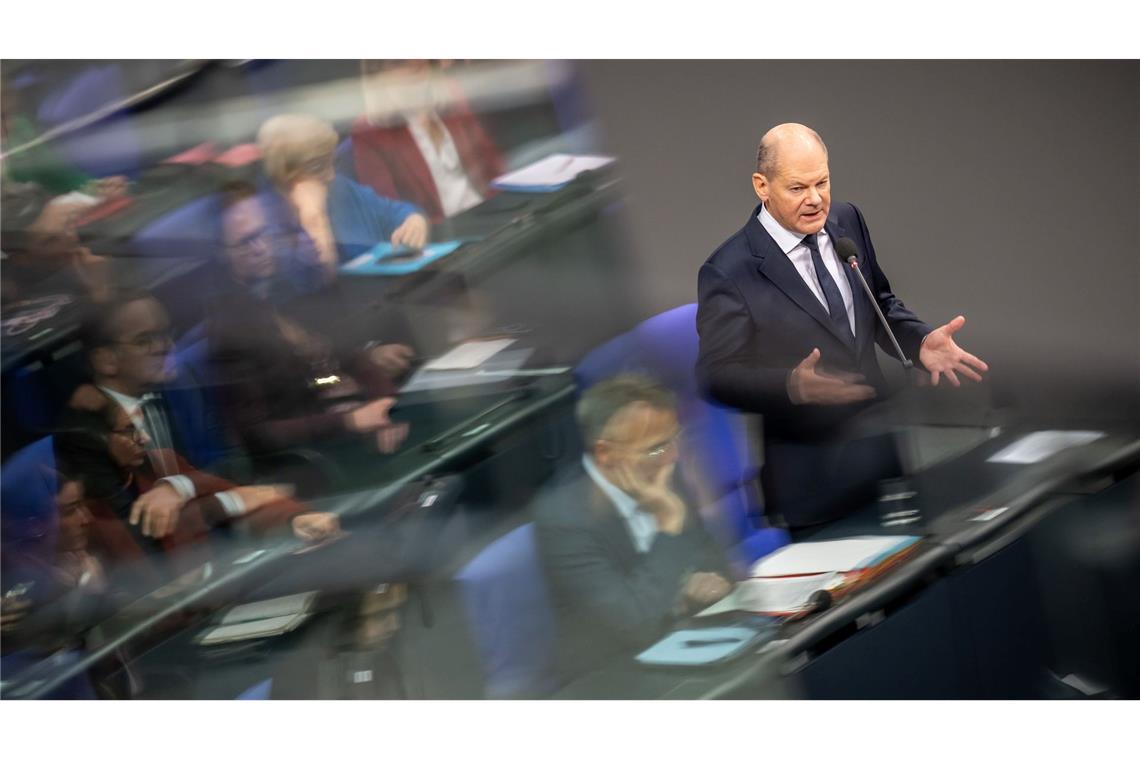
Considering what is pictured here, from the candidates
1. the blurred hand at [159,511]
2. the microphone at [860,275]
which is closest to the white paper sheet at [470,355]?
the blurred hand at [159,511]

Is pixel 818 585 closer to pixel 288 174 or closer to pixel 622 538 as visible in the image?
pixel 622 538

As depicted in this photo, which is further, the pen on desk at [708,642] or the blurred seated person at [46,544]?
the blurred seated person at [46,544]

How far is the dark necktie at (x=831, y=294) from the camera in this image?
3.21 m

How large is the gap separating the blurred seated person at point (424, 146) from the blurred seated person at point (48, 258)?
2.32ft

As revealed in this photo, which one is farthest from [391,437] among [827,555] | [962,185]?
[962,185]

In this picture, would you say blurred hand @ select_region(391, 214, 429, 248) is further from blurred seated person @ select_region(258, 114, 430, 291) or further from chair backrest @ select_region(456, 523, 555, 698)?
chair backrest @ select_region(456, 523, 555, 698)

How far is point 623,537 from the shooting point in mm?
3242

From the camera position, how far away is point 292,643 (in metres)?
3.26

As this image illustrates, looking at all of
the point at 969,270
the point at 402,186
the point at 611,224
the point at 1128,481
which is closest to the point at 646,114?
the point at 611,224

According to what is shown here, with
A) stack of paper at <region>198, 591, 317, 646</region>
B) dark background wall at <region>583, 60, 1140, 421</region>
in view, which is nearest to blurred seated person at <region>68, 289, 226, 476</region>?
stack of paper at <region>198, 591, 317, 646</region>

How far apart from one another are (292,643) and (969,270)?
1864mm

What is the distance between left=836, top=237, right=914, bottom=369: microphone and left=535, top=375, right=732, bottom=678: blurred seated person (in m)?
0.53

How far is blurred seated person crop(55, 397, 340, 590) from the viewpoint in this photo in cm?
328

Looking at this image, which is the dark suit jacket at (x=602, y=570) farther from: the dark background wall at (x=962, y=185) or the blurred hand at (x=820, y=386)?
the dark background wall at (x=962, y=185)
